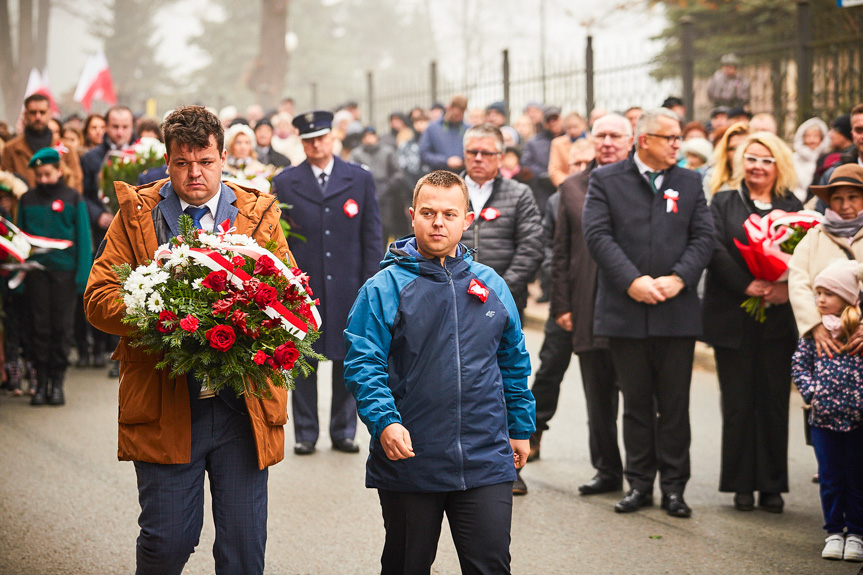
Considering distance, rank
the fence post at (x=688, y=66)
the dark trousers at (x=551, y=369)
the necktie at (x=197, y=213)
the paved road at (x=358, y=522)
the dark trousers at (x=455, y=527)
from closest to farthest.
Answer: the dark trousers at (x=455, y=527), the necktie at (x=197, y=213), the paved road at (x=358, y=522), the dark trousers at (x=551, y=369), the fence post at (x=688, y=66)

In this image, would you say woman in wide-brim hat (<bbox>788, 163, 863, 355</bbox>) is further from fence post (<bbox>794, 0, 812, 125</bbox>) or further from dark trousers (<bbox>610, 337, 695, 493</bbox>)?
fence post (<bbox>794, 0, 812, 125</bbox>)

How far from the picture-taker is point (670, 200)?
661 centimetres

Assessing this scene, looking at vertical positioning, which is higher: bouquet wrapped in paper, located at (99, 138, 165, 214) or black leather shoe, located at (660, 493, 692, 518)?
bouquet wrapped in paper, located at (99, 138, 165, 214)

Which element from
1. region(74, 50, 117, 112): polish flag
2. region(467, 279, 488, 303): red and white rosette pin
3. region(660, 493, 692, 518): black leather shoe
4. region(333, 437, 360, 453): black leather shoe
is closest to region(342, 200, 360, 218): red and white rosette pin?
region(333, 437, 360, 453): black leather shoe

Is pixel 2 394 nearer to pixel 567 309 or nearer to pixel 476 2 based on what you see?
pixel 567 309

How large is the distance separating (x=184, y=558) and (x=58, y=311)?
21.0 ft

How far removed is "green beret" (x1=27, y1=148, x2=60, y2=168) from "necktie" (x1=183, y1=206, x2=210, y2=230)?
6.30 meters

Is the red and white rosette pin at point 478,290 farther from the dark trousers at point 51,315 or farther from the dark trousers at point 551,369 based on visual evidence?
the dark trousers at point 51,315

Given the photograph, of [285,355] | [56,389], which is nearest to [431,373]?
[285,355]

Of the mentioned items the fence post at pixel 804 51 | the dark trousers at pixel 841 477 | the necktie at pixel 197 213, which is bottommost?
the dark trousers at pixel 841 477

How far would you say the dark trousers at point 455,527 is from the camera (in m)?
4.00

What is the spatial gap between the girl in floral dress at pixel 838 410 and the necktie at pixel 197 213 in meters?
3.53

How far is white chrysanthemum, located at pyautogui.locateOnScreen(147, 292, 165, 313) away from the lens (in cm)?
381

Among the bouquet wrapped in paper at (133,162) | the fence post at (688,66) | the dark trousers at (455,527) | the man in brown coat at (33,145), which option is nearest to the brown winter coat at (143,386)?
the dark trousers at (455,527)
